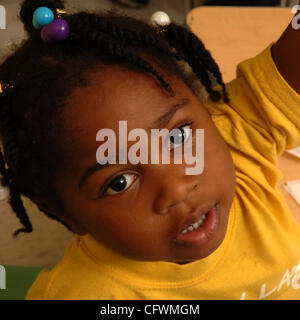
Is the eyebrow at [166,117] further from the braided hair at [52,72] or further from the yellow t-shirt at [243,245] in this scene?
the yellow t-shirt at [243,245]

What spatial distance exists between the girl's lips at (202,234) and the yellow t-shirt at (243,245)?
4.4 inches

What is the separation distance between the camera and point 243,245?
678 mm

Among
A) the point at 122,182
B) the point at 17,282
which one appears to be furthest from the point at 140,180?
the point at 17,282

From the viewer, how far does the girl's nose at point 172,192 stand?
48 cm

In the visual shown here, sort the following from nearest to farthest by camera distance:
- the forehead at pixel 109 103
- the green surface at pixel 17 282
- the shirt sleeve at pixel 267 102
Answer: the forehead at pixel 109 103, the shirt sleeve at pixel 267 102, the green surface at pixel 17 282

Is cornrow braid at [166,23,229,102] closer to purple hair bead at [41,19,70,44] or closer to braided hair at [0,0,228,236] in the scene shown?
braided hair at [0,0,228,236]

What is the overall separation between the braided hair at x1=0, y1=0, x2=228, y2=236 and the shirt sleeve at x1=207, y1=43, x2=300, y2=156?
0.41 ft

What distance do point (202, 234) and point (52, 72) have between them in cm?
30

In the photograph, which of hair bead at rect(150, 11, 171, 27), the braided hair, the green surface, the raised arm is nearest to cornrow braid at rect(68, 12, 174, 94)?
the braided hair

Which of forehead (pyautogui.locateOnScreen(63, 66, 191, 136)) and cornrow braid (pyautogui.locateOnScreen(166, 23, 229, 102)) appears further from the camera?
cornrow braid (pyautogui.locateOnScreen(166, 23, 229, 102))

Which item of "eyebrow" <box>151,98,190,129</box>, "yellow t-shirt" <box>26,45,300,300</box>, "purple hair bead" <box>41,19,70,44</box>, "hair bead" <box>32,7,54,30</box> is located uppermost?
"hair bead" <box>32,7,54,30</box>

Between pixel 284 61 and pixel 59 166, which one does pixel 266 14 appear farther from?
pixel 59 166

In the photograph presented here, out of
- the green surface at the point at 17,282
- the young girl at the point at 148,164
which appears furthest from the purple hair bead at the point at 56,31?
the green surface at the point at 17,282

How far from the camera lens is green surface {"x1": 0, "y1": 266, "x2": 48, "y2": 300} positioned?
984 millimetres
